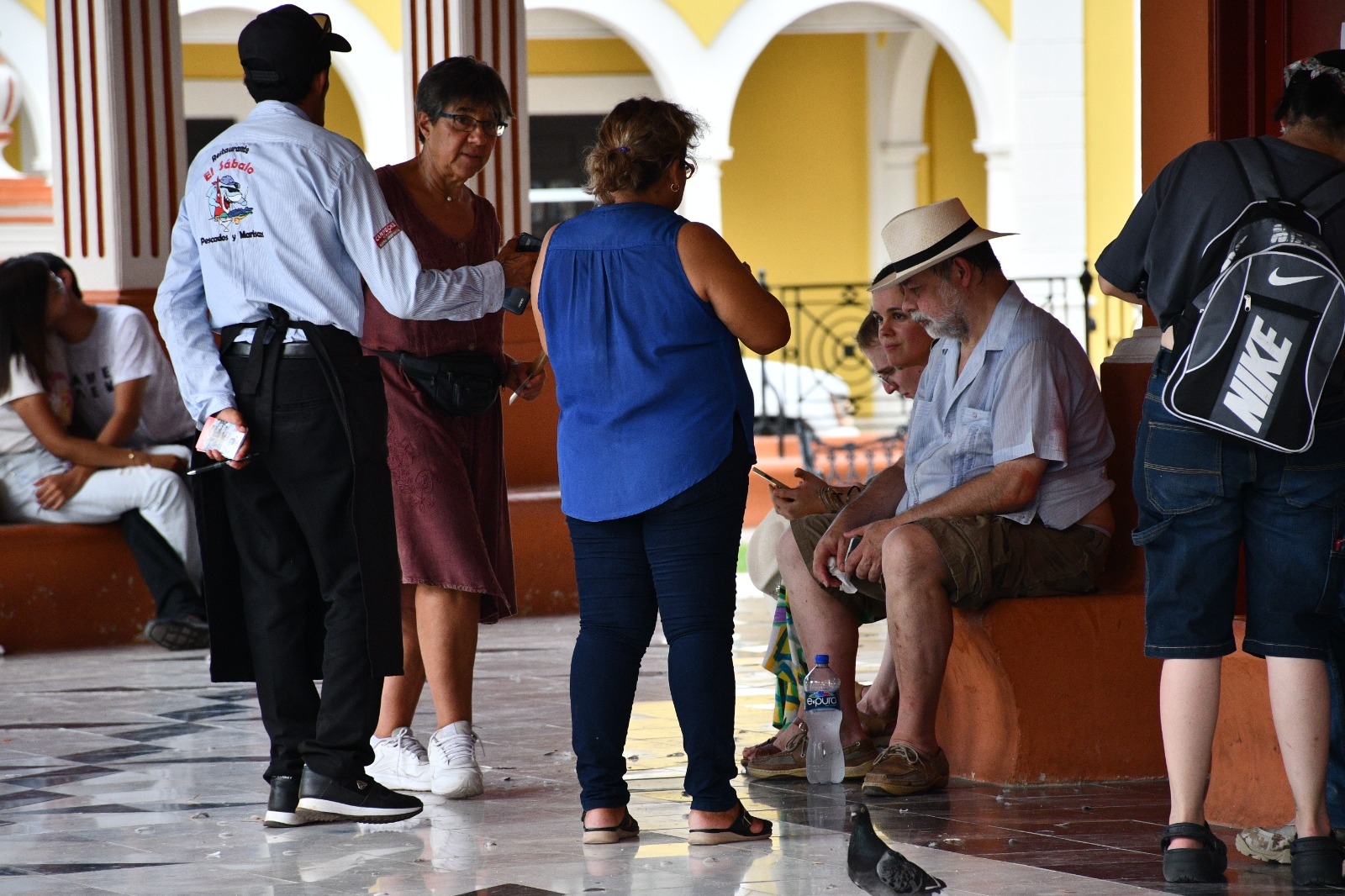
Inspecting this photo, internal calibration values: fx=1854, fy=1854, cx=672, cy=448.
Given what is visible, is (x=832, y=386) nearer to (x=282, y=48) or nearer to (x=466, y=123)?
(x=466, y=123)

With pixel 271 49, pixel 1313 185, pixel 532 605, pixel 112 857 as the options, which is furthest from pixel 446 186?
pixel 532 605

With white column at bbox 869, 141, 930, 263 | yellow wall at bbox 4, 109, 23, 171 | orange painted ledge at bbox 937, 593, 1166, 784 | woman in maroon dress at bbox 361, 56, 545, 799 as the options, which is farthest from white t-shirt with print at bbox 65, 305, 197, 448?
white column at bbox 869, 141, 930, 263

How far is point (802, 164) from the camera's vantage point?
58.7 feet

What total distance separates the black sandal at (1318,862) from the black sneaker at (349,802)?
1711mm

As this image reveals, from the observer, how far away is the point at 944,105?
18.4 meters

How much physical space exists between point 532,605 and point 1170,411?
4.91 metres

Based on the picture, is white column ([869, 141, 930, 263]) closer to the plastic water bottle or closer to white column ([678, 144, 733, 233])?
white column ([678, 144, 733, 233])

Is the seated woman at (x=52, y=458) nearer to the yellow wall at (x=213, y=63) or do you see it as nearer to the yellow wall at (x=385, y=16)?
the yellow wall at (x=385, y=16)

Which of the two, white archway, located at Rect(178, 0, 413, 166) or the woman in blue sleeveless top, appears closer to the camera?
the woman in blue sleeveless top

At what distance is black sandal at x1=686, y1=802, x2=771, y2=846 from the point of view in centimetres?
353

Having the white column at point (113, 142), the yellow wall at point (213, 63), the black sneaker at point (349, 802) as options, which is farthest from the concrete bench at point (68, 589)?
the yellow wall at point (213, 63)

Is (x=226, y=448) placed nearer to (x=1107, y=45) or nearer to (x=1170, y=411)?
(x=1170, y=411)

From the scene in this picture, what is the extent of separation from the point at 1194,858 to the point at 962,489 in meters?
1.12

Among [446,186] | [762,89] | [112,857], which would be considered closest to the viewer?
[112,857]
